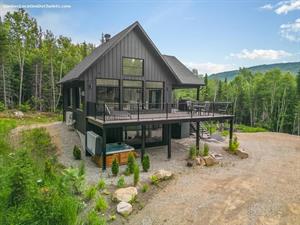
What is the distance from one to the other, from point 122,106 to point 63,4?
30.5ft

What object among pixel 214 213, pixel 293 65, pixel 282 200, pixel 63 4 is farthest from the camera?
pixel 293 65

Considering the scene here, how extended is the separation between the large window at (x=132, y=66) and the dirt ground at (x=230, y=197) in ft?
19.2

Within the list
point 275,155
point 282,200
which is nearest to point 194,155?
point 282,200

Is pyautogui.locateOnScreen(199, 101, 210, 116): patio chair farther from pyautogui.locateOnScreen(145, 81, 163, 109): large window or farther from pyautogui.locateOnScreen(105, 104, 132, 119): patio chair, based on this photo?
pyautogui.locateOnScreen(105, 104, 132, 119): patio chair

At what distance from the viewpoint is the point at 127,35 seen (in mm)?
10789

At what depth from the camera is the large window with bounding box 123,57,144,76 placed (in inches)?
431

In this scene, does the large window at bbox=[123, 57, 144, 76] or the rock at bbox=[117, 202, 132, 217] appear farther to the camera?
the large window at bbox=[123, 57, 144, 76]

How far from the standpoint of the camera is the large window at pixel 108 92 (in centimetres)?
1041

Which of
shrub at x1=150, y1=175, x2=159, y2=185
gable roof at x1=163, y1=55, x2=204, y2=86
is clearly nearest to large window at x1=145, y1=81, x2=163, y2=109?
gable roof at x1=163, y1=55, x2=204, y2=86

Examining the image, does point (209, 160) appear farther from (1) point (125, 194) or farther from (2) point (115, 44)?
(2) point (115, 44)

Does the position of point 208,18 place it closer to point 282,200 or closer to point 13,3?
point 282,200

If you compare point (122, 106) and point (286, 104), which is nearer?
point (122, 106)

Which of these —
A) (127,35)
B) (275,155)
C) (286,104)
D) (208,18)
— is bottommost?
(275,155)

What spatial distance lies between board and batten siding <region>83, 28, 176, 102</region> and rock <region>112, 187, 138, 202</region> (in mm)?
5309
